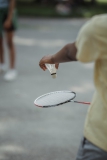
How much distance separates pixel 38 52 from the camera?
8.36 meters

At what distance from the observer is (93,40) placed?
2.16 metres

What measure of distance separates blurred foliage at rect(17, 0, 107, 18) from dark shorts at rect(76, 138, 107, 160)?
10.5 m

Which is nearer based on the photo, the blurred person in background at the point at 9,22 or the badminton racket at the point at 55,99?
the badminton racket at the point at 55,99

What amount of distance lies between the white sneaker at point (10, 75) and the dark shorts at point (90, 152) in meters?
4.13

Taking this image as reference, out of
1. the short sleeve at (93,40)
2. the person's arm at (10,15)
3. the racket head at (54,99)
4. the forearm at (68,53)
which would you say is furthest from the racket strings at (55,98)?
the person's arm at (10,15)

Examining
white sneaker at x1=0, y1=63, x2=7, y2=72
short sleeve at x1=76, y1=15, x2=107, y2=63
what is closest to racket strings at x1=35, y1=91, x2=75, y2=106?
short sleeve at x1=76, y1=15, x2=107, y2=63

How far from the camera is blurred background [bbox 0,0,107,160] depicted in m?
4.22

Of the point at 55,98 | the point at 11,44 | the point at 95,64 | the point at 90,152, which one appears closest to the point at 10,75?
the point at 11,44

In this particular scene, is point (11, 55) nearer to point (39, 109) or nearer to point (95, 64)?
point (39, 109)

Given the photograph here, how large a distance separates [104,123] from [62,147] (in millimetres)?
1943

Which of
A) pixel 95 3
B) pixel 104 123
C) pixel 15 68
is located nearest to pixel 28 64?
pixel 15 68

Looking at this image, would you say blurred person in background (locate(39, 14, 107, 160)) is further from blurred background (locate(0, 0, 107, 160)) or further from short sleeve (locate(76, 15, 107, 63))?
blurred background (locate(0, 0, 107, 160))

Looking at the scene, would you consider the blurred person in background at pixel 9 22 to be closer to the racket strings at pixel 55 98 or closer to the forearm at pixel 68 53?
the racket strings at pixel 55 98

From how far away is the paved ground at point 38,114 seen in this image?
13.8 feet
